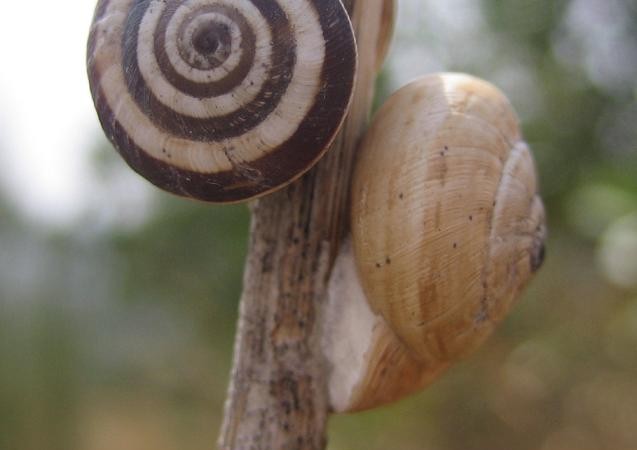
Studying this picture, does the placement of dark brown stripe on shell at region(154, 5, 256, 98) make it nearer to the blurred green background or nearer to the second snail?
the second snail

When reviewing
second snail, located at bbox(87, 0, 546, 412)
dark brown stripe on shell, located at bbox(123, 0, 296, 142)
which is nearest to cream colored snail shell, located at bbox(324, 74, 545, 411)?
second snail, located at bbox(87, 0, 546, 412)

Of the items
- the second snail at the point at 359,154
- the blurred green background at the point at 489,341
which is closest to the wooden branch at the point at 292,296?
the second snail at the point at 359,154

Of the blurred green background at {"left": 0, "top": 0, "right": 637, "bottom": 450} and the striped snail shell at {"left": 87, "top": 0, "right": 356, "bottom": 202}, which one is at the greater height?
the striped snail shell at {"left": 87, "top": 0, "right": 356, "bottom": 202}

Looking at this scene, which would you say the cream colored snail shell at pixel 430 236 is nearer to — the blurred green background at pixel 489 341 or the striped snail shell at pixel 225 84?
the striped snail shell at pixel 225 84

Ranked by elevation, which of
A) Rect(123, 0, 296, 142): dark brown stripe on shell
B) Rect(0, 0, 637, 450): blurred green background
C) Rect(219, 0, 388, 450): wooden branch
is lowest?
Rect(0, 0, 637, 450): blurred green background

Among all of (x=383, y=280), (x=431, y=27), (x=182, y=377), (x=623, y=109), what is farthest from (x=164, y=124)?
(x=182, y=377)

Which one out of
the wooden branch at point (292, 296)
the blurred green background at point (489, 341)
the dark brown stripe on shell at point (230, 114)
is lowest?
the blurred green background at point (489, 341)
